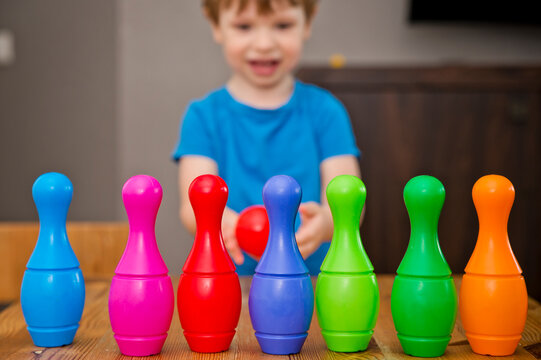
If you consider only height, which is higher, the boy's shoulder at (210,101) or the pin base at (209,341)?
the boy's shoulder at (210,101)

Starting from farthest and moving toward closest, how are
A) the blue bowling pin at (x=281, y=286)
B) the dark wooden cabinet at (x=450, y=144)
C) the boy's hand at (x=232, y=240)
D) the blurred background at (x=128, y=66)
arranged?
the blurred background at (x=128, y=66) → the dark wooden cabinet at (x=450, y=144) → the boy's hand at (x=232, y=240) → the blue bowling pin at (x=281, y=286)

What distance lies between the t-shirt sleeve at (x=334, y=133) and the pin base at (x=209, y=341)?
754mm

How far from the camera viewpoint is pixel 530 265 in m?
2.11

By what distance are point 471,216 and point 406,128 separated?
0.36 meters

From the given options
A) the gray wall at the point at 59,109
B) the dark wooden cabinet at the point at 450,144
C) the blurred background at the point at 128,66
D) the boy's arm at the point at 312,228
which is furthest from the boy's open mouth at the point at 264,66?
the gray wall at the point at 59,109

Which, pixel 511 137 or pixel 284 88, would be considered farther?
pixel 511 137

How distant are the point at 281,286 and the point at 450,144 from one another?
1712 millimetres

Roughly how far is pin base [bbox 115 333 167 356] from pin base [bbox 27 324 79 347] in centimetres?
6

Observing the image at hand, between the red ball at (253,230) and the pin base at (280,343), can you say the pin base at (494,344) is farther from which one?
the red ball at (253,230)

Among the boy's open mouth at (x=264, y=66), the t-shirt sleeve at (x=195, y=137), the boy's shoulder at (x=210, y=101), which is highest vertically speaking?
the boy's open mouth at (x=264, y=66)

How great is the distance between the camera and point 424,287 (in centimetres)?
55

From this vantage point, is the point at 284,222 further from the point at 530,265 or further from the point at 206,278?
the point at 530,265

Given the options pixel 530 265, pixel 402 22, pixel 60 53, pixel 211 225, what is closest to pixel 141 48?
pixel 60 53

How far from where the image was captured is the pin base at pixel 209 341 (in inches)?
21.9
